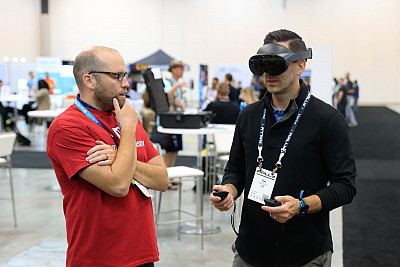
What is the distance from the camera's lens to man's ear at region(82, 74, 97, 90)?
1.93 m

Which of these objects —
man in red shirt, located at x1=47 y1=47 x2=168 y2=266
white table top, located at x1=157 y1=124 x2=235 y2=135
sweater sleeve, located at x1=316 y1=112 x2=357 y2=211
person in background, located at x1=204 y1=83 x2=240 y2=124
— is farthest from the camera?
person in background, located at x1=204 y1=83 x2=240 y2=124

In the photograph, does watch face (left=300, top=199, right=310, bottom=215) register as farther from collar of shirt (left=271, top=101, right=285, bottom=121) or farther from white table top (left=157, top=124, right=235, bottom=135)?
white table top (left=157, top=124, right=235, bottom=135)

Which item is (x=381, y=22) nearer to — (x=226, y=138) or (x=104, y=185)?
(x=226, y=138)

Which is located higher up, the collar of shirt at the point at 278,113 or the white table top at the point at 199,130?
the collar of shirt at the point at 278,113

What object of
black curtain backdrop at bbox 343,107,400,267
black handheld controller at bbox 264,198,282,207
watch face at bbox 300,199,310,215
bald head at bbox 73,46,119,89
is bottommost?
black curtain backdrop at bbox 343,107,400,267

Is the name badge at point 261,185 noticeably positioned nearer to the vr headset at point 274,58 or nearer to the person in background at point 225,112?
the vr headset at point 274,58

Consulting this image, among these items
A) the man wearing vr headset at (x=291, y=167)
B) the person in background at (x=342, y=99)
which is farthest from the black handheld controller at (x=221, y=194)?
the person in background at (x=342, y=99)

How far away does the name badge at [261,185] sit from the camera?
1806mm

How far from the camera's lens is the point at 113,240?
1.90 meters

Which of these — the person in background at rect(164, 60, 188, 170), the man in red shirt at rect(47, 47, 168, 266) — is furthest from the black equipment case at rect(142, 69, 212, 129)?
the man in red shirt at rect(47, 47, 168, 266)

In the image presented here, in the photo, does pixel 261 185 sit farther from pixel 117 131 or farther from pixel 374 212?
pixel 374 212

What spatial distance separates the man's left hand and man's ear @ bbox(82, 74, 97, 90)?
782 millimetres

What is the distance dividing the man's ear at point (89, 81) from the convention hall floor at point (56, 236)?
246cm

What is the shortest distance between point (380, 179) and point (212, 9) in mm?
19017
